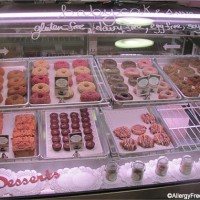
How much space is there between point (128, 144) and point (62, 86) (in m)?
0.75

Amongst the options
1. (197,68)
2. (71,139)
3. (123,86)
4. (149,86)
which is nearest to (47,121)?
(71,139)

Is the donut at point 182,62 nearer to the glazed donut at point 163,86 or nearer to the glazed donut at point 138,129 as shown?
the glazed donut at point 163,86

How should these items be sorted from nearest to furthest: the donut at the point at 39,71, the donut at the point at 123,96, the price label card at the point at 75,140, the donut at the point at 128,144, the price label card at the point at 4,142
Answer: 1. the price label card at the point at 4,142
2. the price label card at the point at 75,140
3. the donut at the point at 123,96
4. the donut at the point at 128,144
5. the donut at the point at 39,71

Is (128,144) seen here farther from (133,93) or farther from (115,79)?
(115,79)

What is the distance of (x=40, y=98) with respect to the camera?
8.82ft

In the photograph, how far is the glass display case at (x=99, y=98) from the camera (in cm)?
258

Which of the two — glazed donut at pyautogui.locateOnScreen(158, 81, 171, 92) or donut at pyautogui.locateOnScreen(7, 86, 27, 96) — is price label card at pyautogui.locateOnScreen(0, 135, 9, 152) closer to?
donut at pyautogui.locateOnScreen(7, 86, 27, 96)

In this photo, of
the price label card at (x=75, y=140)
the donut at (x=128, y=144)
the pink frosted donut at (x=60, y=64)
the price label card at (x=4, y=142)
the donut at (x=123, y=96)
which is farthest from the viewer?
the pink frosted donut at (x=60, y=64)

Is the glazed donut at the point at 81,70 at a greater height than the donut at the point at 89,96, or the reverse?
the glazed donut at the point at 81,70

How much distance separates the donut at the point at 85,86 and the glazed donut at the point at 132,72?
0.42 m

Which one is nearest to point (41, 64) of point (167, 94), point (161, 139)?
point (167, 94)

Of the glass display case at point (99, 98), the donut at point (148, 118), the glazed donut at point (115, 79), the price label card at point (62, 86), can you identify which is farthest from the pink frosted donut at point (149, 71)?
the price label card at point (62, 86)

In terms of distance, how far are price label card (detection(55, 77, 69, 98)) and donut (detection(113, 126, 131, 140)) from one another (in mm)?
623

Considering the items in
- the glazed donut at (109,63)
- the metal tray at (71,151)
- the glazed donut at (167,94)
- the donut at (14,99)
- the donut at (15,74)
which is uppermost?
the glazed donut at (109,63)
